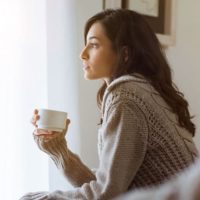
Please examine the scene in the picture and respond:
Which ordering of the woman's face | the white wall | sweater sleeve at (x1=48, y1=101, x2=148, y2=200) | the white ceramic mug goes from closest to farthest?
sweater sleeve at (x1=48, y1=101, x2=148, y2=200)
the white ceramic mug
the woman's face
the white wall

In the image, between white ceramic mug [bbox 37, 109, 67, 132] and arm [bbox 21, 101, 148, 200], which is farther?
white ceramic mug [bbox 37, 109, 67, 132]

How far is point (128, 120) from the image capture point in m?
0.93

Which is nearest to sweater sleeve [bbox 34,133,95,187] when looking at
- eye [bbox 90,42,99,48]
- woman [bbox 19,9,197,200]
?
woman [bbox 19,9,197,200]

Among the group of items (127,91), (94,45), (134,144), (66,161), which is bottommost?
(66,161)

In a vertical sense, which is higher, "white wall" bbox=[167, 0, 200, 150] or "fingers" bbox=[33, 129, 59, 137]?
"white wall" bbox=[167, 0, 200, 150]

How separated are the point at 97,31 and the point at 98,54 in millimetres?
61

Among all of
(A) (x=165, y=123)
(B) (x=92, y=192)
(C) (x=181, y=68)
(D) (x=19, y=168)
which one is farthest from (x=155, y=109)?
(C) (x=181, y=68)

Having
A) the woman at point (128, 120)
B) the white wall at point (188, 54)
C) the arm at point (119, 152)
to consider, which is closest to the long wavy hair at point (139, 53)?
the woman at point (128, 120)

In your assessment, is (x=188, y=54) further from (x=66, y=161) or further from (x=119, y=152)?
(x=119, y=152)

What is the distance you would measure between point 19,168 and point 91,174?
216 mm

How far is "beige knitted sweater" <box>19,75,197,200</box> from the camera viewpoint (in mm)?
926

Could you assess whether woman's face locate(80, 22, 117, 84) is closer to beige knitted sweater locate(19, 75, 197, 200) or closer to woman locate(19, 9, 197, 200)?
woman locate(19, 9, 197, 200)

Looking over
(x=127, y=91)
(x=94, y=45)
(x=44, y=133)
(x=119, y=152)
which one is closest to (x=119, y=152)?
(x=119, y=152)

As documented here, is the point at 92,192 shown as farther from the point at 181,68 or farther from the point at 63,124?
the point at 181,68
